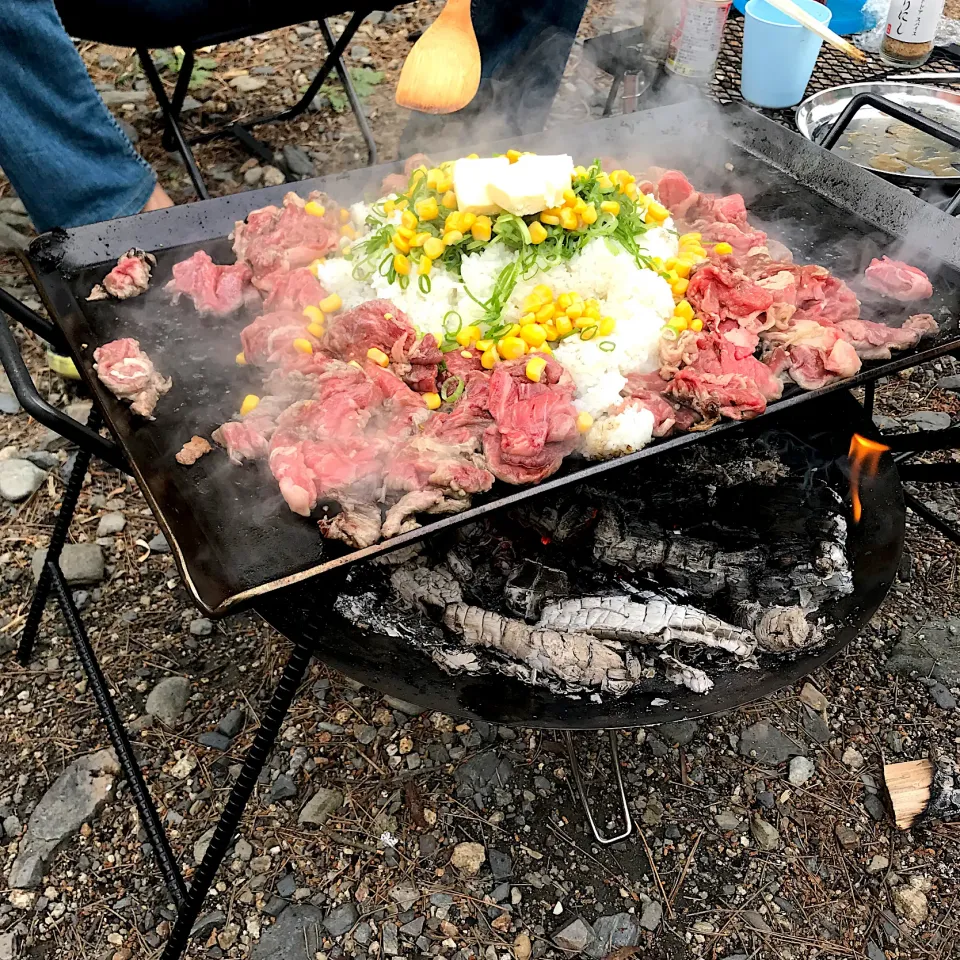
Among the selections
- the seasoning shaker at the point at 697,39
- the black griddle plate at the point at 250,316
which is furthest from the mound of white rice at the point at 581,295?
the seasoning shaker at the point at 697,39

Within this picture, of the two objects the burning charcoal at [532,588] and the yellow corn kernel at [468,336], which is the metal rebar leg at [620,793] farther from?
the yellow corn kernel at [468,336]

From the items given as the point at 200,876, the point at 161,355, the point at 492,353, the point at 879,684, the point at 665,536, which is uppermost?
the point at 492,353

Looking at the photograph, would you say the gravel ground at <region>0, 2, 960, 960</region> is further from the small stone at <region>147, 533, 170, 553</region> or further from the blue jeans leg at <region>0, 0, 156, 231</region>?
the blue jeans leg at <region>0, 0, 156, 231</region>

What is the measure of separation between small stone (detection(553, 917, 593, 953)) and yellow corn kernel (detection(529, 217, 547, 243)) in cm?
228

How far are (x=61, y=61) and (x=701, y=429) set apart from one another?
331 cm

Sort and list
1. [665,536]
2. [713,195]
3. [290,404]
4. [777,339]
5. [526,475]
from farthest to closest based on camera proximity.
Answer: [713,195]
[665,536]
[777,339]
[290,404]
[526,475]

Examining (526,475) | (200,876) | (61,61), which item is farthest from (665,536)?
(61,61)

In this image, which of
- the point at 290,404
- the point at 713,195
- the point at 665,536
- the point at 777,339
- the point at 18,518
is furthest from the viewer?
the point at 18,518

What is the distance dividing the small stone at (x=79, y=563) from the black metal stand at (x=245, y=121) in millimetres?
1994

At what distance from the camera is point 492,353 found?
2.58 m

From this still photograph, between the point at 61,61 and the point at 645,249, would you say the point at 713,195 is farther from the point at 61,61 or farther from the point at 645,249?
the point at 61,61

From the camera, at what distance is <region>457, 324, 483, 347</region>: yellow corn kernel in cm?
265

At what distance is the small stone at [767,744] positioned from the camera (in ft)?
A: 10.2

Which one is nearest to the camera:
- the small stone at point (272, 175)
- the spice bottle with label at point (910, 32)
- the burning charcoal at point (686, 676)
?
the burning charcoal at point (686, 676)
